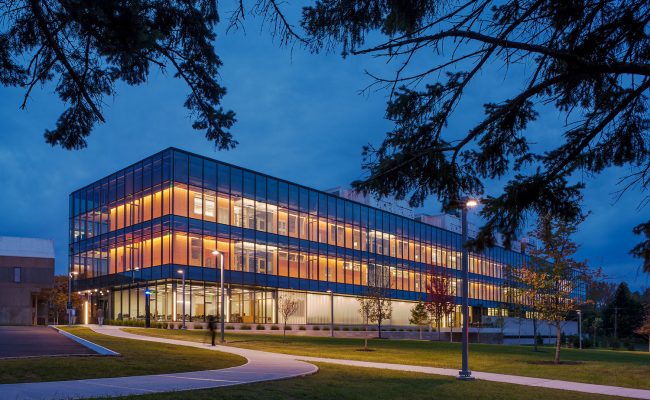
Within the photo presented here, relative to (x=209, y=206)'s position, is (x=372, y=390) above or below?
below

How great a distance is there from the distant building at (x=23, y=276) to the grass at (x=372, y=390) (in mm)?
63537

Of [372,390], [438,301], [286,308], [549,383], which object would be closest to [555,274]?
[549,383]

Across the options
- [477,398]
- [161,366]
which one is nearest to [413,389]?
[477,398]

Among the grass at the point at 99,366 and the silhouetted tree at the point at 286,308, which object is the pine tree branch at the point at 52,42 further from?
the silhouetted tree at the point at 286,308

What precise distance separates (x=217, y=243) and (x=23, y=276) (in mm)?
31137

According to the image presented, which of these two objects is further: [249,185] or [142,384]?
[249,185]

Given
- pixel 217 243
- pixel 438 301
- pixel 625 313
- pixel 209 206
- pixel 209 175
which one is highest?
pixel 209 175

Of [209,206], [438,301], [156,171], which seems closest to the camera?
[438,301]

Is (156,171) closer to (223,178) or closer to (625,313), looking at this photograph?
(223,178)

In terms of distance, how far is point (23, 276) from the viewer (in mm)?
71875

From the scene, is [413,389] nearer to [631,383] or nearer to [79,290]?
[631,383]

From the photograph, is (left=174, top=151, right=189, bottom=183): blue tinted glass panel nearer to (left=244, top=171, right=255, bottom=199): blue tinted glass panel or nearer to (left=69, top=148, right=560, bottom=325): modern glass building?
(left=69, top=148, right=560, bottom=325): modern glass building

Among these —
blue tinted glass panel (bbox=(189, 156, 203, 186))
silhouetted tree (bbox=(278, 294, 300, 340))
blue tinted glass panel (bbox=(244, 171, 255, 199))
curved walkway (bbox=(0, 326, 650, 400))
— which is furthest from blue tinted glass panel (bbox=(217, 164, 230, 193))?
curved walkway (bbox=(0, 326, 650, 400))

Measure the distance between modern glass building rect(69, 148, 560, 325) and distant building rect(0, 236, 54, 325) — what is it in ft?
30.8
